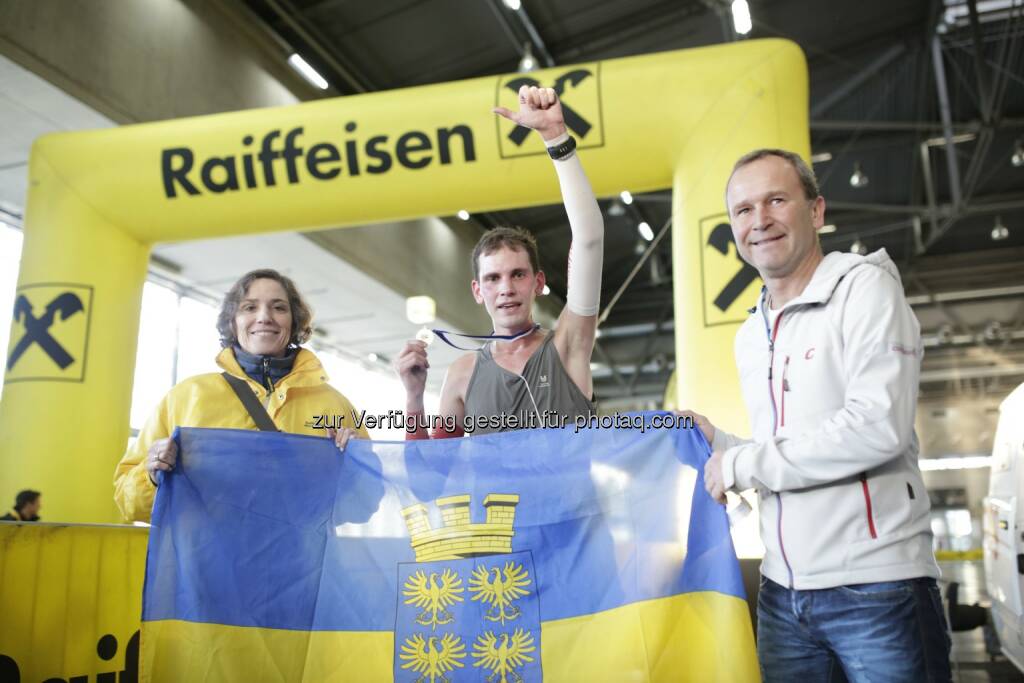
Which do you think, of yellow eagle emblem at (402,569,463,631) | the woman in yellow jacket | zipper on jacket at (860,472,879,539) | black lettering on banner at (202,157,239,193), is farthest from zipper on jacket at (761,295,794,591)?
black lettering on banner at (202,157,239,193)

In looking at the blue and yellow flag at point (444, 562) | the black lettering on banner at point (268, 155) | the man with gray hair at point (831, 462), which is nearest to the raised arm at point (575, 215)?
the blue and yellow flag at point (444, 562)

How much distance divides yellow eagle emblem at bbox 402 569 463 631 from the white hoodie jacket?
984 mm

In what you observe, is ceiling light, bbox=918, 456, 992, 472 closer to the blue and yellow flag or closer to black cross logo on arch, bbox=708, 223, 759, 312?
black cross logo on arch, bbox=708, 223, 759, 312

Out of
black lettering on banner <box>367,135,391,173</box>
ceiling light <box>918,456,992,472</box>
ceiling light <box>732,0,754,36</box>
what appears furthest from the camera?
ceiling light <box>918,456,992,472</box>

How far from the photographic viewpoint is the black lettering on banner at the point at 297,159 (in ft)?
18.6

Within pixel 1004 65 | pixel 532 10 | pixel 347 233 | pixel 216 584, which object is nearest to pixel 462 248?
pixel 347 233

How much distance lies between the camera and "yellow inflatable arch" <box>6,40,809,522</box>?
17.3ft

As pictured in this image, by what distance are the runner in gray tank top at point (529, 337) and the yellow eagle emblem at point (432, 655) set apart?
66 cm

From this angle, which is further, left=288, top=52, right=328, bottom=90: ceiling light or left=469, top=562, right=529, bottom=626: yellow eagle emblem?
left=288, top=52, right=328, bottom=90: ceiling light

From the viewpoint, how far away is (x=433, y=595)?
8.43 feet

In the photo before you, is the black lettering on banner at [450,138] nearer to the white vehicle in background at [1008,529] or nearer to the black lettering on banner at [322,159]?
the black lettering on banner at [322,159]

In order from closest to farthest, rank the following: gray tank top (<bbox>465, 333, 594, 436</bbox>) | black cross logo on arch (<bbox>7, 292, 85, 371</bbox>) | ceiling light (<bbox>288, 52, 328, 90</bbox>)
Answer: gray tank top (<bbox>465, 333, 594, 436</bbox>), black cross logo on arch (<bbox>7, 292, 85, 371</bbox>), ceiling light (<bbox>288, 52, 328, 90</bbox>)

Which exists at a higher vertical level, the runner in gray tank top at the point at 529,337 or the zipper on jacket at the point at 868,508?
the runner in gray tank top at the point at 529,337

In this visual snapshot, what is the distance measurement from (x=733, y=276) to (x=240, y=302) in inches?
120
